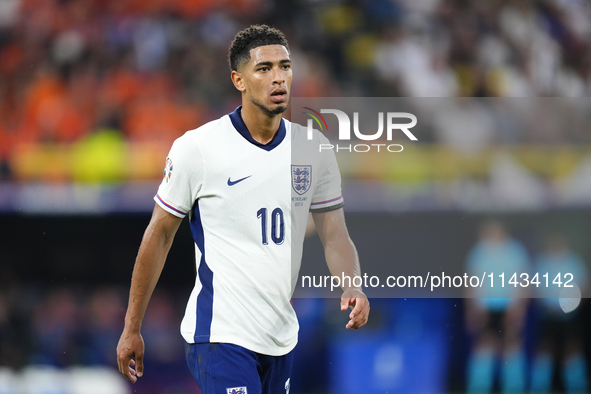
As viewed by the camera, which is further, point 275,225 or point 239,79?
point 239,79

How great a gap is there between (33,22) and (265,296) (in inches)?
145

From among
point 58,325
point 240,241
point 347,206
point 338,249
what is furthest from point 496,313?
point 58,325

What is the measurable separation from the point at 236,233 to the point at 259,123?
0.48 meters

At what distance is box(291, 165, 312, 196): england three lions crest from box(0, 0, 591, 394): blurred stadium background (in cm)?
141

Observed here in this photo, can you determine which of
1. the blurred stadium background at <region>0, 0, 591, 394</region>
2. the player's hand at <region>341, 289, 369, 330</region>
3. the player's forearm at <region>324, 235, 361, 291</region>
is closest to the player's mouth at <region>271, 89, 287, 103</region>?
the player's forearm at <region>324, 235, 361, 291</region>

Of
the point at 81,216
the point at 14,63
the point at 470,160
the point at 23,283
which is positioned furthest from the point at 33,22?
the point at 470,160

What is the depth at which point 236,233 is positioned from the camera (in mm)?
2512

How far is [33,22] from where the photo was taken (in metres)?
5.06

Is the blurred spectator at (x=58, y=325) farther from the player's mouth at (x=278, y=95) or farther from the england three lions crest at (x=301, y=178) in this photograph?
the player's mouth at (x=278, y=95)

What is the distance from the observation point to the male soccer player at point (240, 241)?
2.47 meters

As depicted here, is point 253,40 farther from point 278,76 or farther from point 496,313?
point 496,313

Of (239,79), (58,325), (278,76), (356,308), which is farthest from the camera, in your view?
(58,325)

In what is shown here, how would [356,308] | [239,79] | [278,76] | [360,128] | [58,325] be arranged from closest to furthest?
[356,308] → [278,76] → [239,79] → [360,128] → [58,325]

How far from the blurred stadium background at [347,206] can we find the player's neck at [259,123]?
1.56 meters
